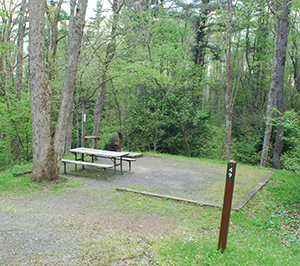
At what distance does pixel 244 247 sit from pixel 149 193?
247 centimetres

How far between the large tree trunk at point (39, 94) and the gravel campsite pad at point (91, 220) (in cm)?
84

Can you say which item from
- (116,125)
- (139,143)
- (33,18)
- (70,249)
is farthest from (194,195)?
(116,125)

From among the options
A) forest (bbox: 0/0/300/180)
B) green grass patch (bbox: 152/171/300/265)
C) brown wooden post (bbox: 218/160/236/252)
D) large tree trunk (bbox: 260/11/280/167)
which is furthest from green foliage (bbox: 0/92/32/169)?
large tree trunk (bbox: 260/11/280/167)

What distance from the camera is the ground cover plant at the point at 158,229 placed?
2.93 meters

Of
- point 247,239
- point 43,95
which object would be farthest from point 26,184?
point 247,239

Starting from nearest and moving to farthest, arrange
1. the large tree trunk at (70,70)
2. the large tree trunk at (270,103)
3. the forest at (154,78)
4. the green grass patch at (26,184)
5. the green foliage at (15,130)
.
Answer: the green grass patch at (26,184), the large tree trunk at (70,70), the green foliage at (15,130), the forest at (154,78), the large tree trunk at (270,103)

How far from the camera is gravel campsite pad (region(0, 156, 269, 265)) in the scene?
2896mm

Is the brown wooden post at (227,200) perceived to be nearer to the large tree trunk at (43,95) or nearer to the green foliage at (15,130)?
the large tree trunk at (43,95)

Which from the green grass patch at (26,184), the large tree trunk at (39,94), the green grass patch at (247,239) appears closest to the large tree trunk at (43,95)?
the large tree trunk at (39,94)

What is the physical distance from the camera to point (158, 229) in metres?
3.74

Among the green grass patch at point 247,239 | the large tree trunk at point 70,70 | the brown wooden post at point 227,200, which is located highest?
the large tree trunk at point 70,70

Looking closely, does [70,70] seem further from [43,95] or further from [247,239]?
[247,239]

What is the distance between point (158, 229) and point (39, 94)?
398 centimetres

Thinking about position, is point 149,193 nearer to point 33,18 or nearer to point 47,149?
point 47,149
